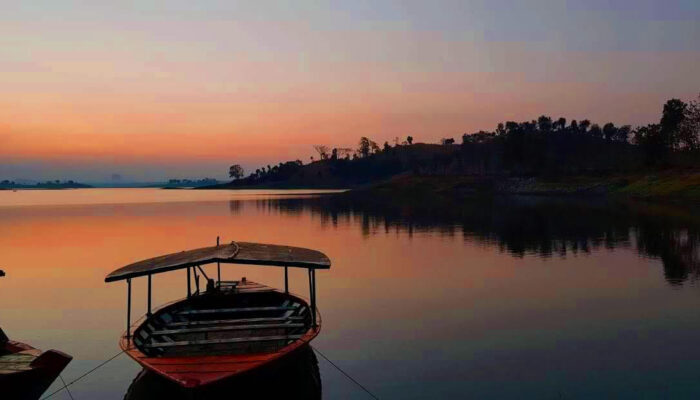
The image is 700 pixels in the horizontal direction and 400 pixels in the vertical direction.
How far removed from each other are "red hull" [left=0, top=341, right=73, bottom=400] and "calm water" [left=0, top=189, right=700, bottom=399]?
1.32 meters

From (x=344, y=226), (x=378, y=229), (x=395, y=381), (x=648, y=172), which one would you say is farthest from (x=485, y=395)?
(x=648, y=172)

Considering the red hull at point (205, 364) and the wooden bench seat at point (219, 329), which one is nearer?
the red hull at point (205, 364)

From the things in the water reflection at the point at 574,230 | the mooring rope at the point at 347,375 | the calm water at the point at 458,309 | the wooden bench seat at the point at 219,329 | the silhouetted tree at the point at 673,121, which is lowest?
the mooring rope at the point at 347,375

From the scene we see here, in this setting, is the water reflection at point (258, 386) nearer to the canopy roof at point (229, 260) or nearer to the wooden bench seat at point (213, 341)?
the wooden bench seat at point (213, 341)

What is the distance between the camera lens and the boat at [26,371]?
14070 millimetres

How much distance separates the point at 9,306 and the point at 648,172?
447ft

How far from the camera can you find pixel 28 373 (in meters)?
14.5

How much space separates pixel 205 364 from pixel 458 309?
14.3 m

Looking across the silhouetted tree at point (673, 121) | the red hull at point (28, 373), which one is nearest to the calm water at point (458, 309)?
the red hull at point (28, 373)

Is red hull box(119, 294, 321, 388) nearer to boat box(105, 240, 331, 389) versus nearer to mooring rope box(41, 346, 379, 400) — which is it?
boat box(105, 240, 331, 389)

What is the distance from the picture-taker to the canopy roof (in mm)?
16737

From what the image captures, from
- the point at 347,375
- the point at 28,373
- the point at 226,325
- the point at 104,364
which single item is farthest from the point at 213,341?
the point at 104,364

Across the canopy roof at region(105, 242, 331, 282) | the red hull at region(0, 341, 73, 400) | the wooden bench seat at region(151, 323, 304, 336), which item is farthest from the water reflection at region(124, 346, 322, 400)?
the canopy roof at region(105, 242, 331, 282)

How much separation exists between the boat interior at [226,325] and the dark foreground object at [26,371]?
91.7 inches
